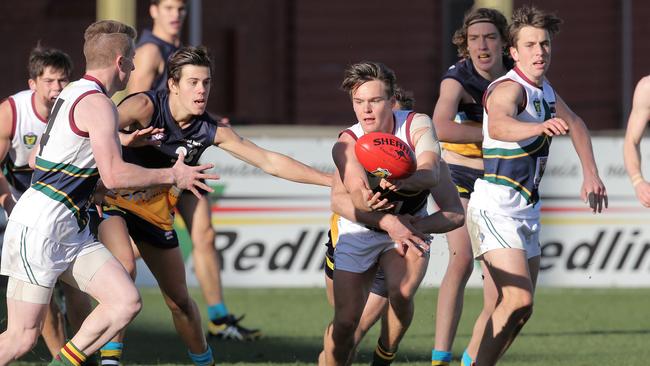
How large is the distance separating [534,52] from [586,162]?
69cm

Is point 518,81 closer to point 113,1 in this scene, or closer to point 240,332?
point 240,332

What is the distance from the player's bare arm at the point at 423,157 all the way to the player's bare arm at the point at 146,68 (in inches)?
114

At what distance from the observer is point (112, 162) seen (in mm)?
6199

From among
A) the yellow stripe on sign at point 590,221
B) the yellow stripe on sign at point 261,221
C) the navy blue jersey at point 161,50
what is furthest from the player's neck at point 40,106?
the yellow stripe on sign at point 590,221

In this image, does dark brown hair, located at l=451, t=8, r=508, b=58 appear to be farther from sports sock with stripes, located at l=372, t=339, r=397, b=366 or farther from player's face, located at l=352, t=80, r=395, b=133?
sports sock with stripes, located at l=372, t=339, r=397, b=366

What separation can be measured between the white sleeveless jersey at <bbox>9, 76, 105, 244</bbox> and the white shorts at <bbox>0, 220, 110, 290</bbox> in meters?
0.04

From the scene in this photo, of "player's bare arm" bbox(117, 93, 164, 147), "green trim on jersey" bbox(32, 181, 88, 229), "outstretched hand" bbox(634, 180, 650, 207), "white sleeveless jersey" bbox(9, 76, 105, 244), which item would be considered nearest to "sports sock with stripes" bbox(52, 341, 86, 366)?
"white sleeveless jersey" bbox(9, 76, 105, 244)

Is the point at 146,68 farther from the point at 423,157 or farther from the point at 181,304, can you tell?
the point at 423,157

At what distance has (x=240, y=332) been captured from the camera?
9.80 m

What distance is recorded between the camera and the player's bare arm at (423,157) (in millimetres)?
6645

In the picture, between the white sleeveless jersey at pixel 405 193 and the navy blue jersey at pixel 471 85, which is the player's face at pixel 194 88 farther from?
the navy blue jersey at pixel 471 85

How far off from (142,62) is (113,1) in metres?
4.67

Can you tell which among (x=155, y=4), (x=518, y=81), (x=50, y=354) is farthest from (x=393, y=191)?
(x=155, y=4)

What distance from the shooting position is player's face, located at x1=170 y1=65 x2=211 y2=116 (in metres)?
7.16
